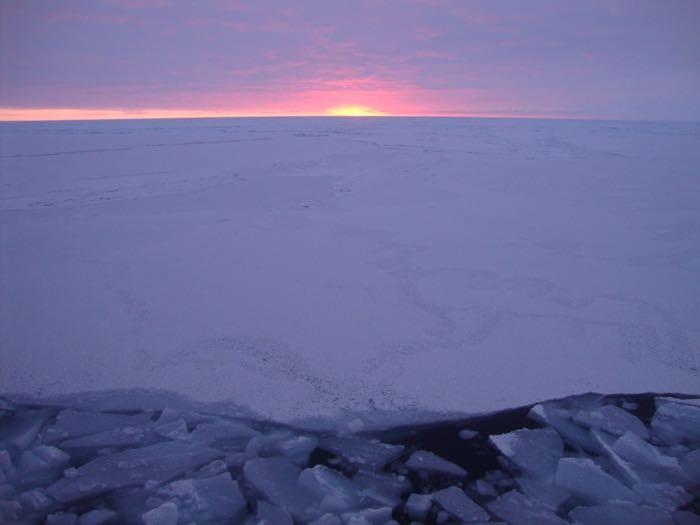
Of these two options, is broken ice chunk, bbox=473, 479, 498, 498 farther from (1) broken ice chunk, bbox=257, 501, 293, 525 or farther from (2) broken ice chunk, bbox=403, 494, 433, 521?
(1) broken ice chunk, bbox=257, 501, 293, 525

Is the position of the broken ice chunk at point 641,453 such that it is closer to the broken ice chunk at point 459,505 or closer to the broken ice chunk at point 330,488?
the broken ice chunk at point 459,505

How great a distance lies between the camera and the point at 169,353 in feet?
8.71

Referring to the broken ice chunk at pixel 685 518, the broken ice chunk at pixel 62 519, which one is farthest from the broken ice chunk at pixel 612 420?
the broken ice chunk at pixel 62 519

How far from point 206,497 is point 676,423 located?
1.98 metres

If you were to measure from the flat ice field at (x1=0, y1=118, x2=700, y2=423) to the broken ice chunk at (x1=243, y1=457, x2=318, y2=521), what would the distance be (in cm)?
29

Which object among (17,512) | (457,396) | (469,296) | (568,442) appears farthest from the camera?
(469,296)

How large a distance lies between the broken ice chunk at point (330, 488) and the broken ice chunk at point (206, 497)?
0.82 feet

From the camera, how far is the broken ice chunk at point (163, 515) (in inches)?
65.6

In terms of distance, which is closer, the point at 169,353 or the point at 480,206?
the point at 169,353

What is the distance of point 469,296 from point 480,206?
288 cm

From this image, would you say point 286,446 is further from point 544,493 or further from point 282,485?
point 544,493

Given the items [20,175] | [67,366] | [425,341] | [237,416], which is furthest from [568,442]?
[20,175]

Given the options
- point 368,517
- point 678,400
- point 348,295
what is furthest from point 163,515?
point 678,400

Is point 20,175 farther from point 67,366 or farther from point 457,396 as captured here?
point 457,396
